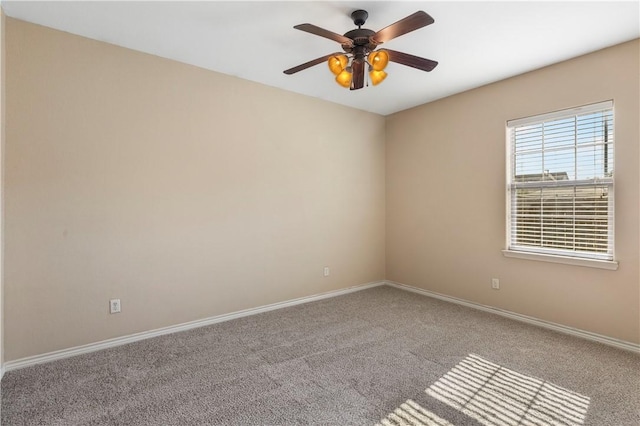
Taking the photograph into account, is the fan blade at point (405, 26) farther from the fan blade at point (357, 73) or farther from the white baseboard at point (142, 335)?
the white baseboard at point (142, 335)

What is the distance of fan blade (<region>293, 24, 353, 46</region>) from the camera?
197 cm

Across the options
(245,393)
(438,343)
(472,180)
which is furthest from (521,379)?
(472,180)

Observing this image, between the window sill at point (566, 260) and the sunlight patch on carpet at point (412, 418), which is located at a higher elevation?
the window sill at point (566, 260)

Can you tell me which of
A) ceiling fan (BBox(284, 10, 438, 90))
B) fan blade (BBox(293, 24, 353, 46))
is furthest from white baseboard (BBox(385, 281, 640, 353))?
fan blade (BBox(293, 24, 353, 46))

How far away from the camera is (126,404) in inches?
79.0

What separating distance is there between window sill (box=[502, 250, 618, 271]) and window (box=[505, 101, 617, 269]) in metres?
0.01

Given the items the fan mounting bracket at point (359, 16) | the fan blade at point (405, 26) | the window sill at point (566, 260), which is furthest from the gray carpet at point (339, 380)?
the fan mounting bracket at point (359, 16)

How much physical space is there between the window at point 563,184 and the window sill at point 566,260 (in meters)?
0.01

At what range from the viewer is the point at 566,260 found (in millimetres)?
3100

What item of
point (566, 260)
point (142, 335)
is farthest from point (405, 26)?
point (142, 335)

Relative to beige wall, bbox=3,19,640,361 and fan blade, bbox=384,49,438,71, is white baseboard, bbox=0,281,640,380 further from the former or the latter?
fan blade, bbox=384,49,438,71

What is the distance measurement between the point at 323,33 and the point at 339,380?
2.35 meters

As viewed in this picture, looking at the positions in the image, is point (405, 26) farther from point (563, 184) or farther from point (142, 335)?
point (142, 335)

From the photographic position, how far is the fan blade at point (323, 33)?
1.97 metres
